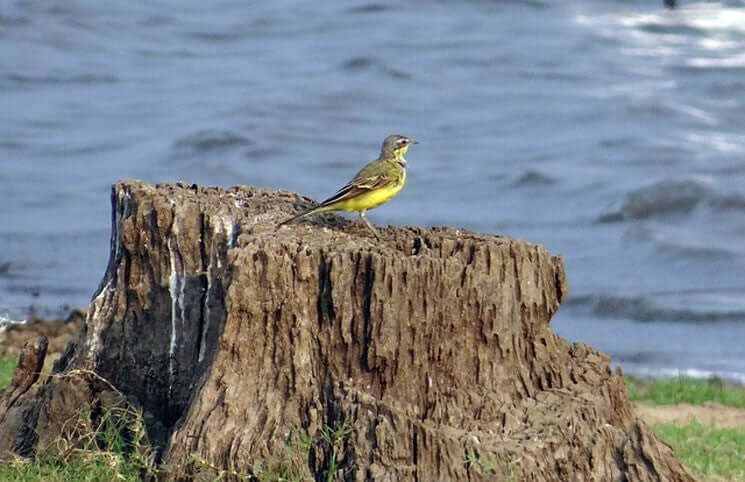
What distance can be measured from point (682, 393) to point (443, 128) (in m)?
11.9

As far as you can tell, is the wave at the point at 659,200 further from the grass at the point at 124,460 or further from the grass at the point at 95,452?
the grass at the point at 95,452

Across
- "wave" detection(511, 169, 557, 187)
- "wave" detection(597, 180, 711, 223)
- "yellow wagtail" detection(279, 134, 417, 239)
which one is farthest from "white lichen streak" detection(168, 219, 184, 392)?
"wave" detection(511, 169, 557, 187)

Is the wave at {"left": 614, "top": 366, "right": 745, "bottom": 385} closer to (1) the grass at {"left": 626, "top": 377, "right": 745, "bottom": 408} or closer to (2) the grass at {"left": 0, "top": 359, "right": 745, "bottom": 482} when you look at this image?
(1) the grass at {"left": 626, "top": 377, "right": 745, "bottom": 408}

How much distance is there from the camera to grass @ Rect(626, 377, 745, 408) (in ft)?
36.1

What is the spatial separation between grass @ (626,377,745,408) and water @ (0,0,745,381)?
4.00 ft

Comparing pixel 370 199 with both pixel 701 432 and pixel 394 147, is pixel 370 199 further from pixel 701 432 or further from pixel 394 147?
pixel 701 432

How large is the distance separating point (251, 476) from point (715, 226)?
12.6 metres

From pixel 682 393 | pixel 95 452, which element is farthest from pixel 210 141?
pixel 95 452

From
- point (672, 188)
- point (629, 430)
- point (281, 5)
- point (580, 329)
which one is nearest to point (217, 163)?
point (672, 188)

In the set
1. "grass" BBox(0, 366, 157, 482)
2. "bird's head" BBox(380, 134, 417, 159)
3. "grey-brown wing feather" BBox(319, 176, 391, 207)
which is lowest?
"grass" BBox(0, 366, 157, 482)

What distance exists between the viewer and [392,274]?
6449 mm

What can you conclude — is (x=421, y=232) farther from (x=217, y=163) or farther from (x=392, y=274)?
(x=217, y=163)

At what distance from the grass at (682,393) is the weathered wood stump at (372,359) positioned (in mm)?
4082

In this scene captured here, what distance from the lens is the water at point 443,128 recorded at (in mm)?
16031
